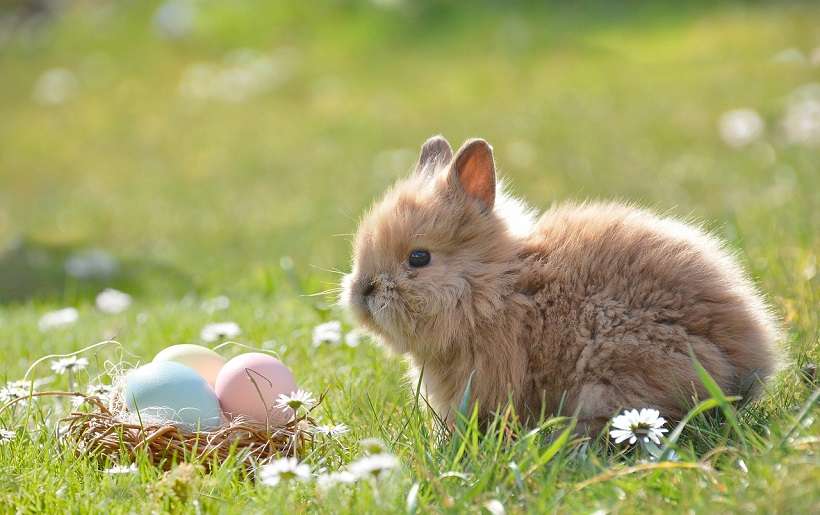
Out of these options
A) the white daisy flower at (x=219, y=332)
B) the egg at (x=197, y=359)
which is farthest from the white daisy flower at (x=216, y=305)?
the egg at (x=197, y=359)

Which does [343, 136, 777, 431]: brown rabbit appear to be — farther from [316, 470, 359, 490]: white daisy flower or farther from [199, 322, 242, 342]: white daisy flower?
[199, 322, 242, 342]: white daisy flower

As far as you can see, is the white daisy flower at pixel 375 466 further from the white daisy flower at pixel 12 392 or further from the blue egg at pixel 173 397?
the white daisy flower at pixel 12 392

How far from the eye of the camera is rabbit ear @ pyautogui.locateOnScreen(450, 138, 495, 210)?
124 inches

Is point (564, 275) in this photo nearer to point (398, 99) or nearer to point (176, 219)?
point (176, 219)

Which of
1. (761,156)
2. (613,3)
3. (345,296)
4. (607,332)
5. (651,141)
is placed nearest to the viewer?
(607,332)

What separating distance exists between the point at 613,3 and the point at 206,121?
507cm

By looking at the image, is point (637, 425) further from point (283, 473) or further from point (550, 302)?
point (283, 473)

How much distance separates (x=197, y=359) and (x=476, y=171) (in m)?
1.14

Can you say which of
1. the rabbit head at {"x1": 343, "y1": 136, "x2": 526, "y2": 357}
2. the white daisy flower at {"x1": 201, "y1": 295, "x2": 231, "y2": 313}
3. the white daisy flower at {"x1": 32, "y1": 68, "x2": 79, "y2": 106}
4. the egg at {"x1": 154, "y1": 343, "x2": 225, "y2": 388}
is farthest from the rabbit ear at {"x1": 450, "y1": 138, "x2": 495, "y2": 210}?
the white daisy flower at {"x1": 32, "y1": 68, "x2": 79, "y2": 106}

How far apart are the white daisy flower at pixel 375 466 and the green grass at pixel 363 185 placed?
0.05m

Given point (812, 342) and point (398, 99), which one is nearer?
point (812, 342)

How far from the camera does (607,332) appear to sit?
9.44 ft

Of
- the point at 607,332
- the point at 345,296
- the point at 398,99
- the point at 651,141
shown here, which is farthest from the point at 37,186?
the point at 607,332

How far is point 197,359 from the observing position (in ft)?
11.0
